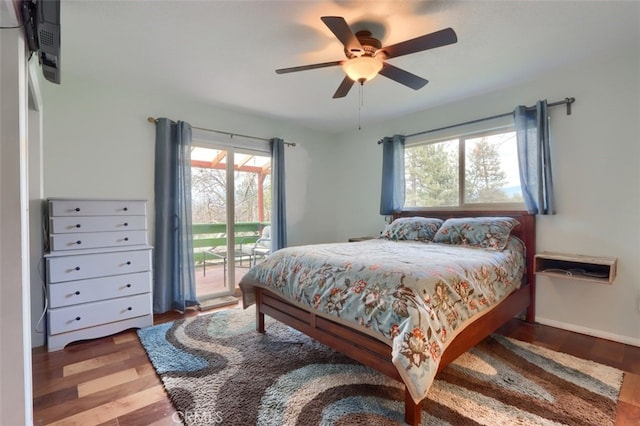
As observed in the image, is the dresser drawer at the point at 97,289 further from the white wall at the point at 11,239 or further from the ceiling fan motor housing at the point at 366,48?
the ceiling fan motor housing at the point at 366,48

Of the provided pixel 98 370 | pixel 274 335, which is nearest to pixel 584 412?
pixel 274 335

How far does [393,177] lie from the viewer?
380 cm

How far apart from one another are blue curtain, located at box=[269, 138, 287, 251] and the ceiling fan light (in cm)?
205

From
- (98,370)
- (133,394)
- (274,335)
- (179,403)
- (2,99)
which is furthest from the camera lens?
(274,335)

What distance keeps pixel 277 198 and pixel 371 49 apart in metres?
2.39

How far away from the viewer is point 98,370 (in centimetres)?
198

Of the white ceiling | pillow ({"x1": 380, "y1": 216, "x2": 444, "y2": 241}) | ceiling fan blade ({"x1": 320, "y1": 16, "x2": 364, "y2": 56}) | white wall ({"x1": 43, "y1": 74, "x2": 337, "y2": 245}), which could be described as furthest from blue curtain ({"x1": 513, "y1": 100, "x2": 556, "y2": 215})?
white wall ({"x1": 43, "y1": 74, "x2": 337, "y2": 245})


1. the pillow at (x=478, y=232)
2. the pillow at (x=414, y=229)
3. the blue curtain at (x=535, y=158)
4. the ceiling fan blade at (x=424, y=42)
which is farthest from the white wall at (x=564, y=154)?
the ceiling fan blade at (x=424, y=42)

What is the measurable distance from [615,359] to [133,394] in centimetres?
317

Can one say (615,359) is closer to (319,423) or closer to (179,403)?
(319,423)

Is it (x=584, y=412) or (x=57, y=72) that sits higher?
(x=57, y=72)

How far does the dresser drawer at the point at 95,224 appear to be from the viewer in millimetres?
2291

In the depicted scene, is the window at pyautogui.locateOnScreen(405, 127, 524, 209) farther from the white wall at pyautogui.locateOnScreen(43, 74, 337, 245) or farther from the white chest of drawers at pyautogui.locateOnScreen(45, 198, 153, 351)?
the white chest of drawers at pyautogui.locateOnScreen(45, 198, 153, 351)

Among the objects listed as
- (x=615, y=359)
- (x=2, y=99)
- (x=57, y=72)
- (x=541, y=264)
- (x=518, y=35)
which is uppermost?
(x=518, y=35)
